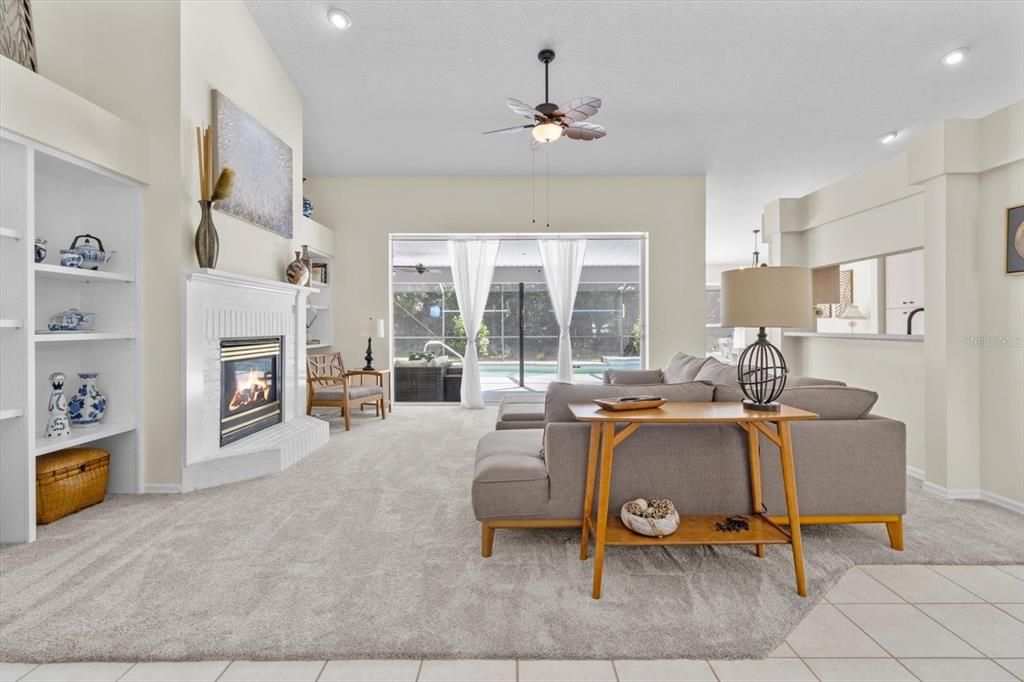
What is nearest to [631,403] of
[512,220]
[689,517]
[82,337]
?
[689,517]

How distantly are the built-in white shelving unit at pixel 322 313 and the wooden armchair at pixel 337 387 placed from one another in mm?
424

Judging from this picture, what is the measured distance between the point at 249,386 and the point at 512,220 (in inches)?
162

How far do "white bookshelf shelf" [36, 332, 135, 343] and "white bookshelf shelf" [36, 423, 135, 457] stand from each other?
1.85 ft

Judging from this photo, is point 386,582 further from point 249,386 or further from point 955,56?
point 955,56

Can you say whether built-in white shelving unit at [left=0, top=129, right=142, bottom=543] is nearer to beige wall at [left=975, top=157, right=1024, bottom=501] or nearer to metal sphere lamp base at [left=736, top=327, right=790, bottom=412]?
metal sphere lamp base at [left=736, top=327, right=790, bottom=412]

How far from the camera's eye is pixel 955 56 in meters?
4.22

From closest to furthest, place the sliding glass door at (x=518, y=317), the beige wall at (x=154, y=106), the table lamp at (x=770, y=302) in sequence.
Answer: the table lamp at (x=770, y=302), the beige wall at (x=154, y=106), the sliding glass door at (x=518, y=317)

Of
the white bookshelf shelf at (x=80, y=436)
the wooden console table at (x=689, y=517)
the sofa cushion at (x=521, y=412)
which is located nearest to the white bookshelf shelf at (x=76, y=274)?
the white bookshelf shelf at (x=80, y=436)

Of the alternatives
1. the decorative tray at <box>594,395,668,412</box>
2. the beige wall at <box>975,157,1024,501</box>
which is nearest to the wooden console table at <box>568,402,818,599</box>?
the decorative tray at <box>594,395,668,412</box>

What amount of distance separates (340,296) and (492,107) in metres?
3.35

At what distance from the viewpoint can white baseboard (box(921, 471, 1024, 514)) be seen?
124 inches

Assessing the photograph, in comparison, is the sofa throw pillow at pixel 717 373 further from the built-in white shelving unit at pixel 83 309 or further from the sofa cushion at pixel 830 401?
the built-in white shelving unit at pixel 83 309

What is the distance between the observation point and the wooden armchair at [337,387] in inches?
225

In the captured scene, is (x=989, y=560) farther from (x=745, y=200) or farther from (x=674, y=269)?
(x=745, y=200)
